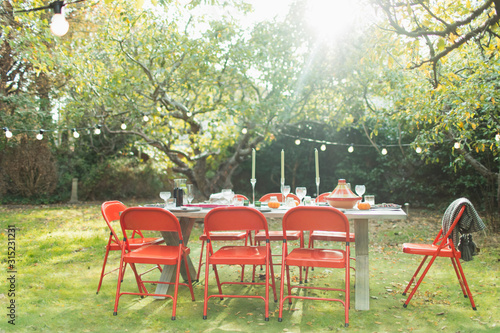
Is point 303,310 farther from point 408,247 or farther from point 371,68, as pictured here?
A: point 371,68

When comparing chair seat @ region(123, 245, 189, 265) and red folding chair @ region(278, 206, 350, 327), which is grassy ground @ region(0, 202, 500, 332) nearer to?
red folding chair @ region(278, 206, 350, 327)

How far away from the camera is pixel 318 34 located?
7555 mm

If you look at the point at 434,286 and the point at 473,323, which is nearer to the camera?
the point at 473,323

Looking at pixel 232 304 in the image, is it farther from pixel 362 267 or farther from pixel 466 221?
pixel 466 221

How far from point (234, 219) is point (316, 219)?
0.61 meters

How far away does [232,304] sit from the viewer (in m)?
3.38

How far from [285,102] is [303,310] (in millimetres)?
4509

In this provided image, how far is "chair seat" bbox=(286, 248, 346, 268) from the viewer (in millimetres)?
2875

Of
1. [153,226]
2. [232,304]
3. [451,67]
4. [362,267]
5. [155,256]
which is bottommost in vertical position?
[232,304]

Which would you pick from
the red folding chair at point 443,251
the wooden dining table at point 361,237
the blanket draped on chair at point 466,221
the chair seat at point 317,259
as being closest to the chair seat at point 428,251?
the red folding chair at point 443,251

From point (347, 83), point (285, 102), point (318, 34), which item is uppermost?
point (318, 34)

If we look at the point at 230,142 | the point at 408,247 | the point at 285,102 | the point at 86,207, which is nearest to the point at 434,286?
the point at 408,247

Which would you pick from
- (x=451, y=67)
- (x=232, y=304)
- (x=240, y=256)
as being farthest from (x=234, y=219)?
(x=451, y=67)

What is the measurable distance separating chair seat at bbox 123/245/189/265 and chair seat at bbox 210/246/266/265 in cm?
33
